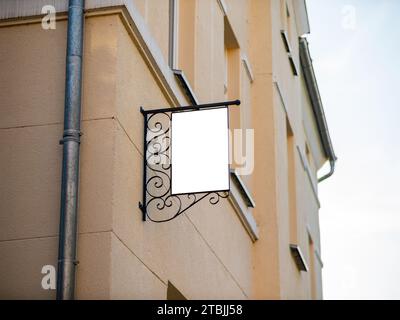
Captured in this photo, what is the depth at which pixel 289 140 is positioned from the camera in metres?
19.5

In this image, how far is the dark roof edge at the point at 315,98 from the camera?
2291cm

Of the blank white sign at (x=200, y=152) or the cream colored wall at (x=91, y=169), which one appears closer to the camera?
the cream colored wall at (x=91, y=169)

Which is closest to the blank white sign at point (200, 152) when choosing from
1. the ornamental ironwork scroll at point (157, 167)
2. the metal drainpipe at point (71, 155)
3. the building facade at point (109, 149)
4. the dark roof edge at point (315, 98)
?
the ornamental ironwork scroll at point (157, 167)

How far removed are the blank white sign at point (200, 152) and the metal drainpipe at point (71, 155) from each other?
882mm

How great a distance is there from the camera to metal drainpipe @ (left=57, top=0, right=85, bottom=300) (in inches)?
325

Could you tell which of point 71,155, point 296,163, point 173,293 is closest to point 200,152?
point 71,155

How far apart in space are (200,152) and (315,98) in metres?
15.7

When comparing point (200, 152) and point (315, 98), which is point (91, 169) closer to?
point (200, 152)

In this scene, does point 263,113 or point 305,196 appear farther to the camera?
point 305,196

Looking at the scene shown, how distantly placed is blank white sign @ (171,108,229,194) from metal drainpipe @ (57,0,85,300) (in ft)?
2.89

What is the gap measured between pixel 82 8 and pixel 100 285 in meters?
2.27

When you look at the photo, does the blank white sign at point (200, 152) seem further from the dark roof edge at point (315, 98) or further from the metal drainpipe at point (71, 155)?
the dark roof edge at point (315, 98)
